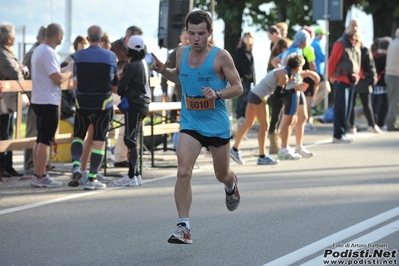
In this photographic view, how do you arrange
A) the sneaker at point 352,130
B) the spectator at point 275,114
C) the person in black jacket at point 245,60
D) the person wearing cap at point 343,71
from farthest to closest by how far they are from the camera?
the sneaker at point 352,130 → the person in black jacket at point 245,60 → the person wearing cap at point 343,71 → the spectator at point 275,114

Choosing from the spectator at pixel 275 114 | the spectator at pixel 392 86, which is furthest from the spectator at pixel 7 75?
the spectator at pixel 392 86

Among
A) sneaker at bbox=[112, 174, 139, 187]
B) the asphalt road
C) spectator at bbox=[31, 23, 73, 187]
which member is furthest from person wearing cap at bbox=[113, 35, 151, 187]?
spectator at bbox=[31, 23, 73, 187]

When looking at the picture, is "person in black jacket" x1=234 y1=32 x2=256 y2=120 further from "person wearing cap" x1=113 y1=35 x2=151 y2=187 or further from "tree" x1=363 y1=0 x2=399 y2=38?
"tree" x1=363 y1=0 x2=399 y2=38

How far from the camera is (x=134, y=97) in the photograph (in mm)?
12680

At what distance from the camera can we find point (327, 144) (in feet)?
59.2

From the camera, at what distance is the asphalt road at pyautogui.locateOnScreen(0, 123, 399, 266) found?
27.1 feet

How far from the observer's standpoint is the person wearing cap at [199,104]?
8617mm

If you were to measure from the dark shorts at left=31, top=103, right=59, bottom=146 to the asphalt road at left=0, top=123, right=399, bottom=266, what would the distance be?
629 millimetres

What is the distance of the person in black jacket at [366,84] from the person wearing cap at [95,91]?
782cm

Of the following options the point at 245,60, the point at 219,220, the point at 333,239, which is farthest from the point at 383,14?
the point at 333,239

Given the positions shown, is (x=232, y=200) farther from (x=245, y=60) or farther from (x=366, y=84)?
(x=366, y=84)

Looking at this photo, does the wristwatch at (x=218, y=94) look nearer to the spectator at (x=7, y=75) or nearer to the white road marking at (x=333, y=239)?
the white road marking at (x=333, y=239)

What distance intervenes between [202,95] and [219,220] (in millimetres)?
1732

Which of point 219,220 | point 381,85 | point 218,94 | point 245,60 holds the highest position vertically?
point 218,94
